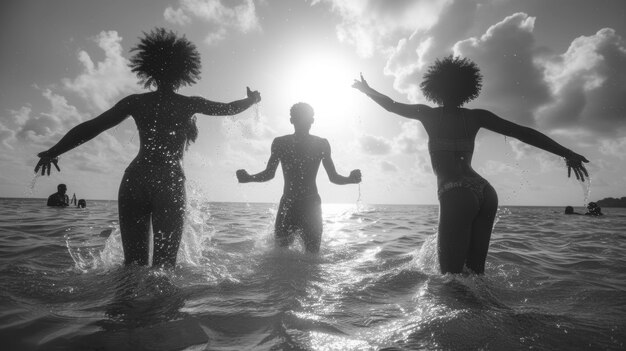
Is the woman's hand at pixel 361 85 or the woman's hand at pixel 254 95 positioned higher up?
the woman's hand at pixel 361 85

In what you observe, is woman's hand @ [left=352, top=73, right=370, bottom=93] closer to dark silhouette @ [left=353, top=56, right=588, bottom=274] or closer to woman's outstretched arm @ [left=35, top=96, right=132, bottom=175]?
dark silhouette @ [left=353, top=56, right=588, bottom=274]

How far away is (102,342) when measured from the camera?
1.84 m

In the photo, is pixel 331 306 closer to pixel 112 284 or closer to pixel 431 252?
pixel 112 284

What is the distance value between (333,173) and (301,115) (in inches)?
38.8

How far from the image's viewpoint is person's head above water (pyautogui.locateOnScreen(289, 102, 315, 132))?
454 cm

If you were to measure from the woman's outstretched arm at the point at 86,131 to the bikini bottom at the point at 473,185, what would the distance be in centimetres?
317

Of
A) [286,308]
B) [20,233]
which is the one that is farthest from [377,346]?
[20,233]

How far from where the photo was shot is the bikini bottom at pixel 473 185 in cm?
315

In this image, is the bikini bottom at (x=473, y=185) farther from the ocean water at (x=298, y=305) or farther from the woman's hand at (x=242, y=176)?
the woman's hand at (x=242, y=176)

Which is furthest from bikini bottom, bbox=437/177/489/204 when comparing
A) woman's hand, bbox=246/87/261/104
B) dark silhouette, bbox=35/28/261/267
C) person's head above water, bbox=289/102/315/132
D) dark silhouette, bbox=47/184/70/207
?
dark silhouette, bbox=47/184/70/207

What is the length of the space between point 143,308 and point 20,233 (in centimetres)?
672

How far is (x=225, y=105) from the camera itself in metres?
3.56


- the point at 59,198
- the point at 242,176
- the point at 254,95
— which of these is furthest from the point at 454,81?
the point at 59,198

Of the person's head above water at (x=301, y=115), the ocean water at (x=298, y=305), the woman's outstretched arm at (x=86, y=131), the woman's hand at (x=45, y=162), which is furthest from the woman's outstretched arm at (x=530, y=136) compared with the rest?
the woman's hand at (x=45, y=162)
